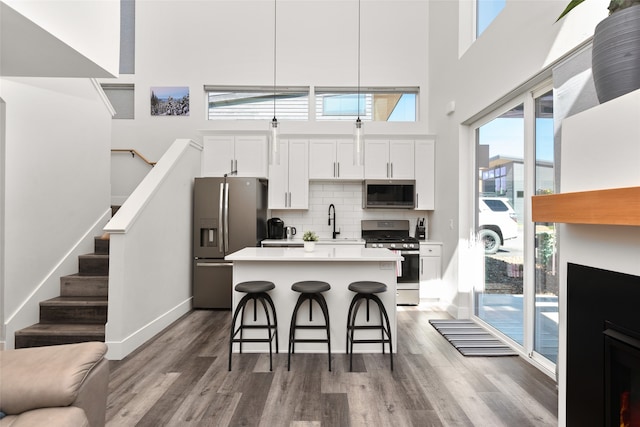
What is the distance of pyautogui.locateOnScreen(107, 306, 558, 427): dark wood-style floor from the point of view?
2.23 meters

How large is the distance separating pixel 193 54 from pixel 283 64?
1519mm

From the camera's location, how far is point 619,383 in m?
1.42

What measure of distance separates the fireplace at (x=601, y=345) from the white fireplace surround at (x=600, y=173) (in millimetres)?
55

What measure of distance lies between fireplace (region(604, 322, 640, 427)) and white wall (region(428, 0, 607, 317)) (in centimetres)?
204

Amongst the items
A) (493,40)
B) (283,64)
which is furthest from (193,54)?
(493,40)

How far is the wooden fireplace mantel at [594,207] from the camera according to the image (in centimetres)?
116

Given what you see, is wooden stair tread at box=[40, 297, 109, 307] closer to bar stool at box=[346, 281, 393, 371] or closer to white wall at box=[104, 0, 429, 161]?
bar stool at box=[346, 281, 393, 371]

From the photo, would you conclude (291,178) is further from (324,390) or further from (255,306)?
(324,390)

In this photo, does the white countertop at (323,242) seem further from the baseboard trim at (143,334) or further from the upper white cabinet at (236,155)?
the baseboard trim at (143,334)

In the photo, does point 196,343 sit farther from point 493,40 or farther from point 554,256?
point 493,40

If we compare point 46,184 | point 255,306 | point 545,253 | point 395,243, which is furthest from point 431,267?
point 46,184

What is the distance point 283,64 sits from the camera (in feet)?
19.1

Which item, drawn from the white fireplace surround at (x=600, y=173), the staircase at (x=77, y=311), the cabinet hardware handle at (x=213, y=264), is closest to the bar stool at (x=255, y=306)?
the staircase at (x=77, y=311)

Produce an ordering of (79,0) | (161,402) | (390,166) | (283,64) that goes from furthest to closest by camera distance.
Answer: (283,64) < (390,166) < (161,402) < (79,0)
